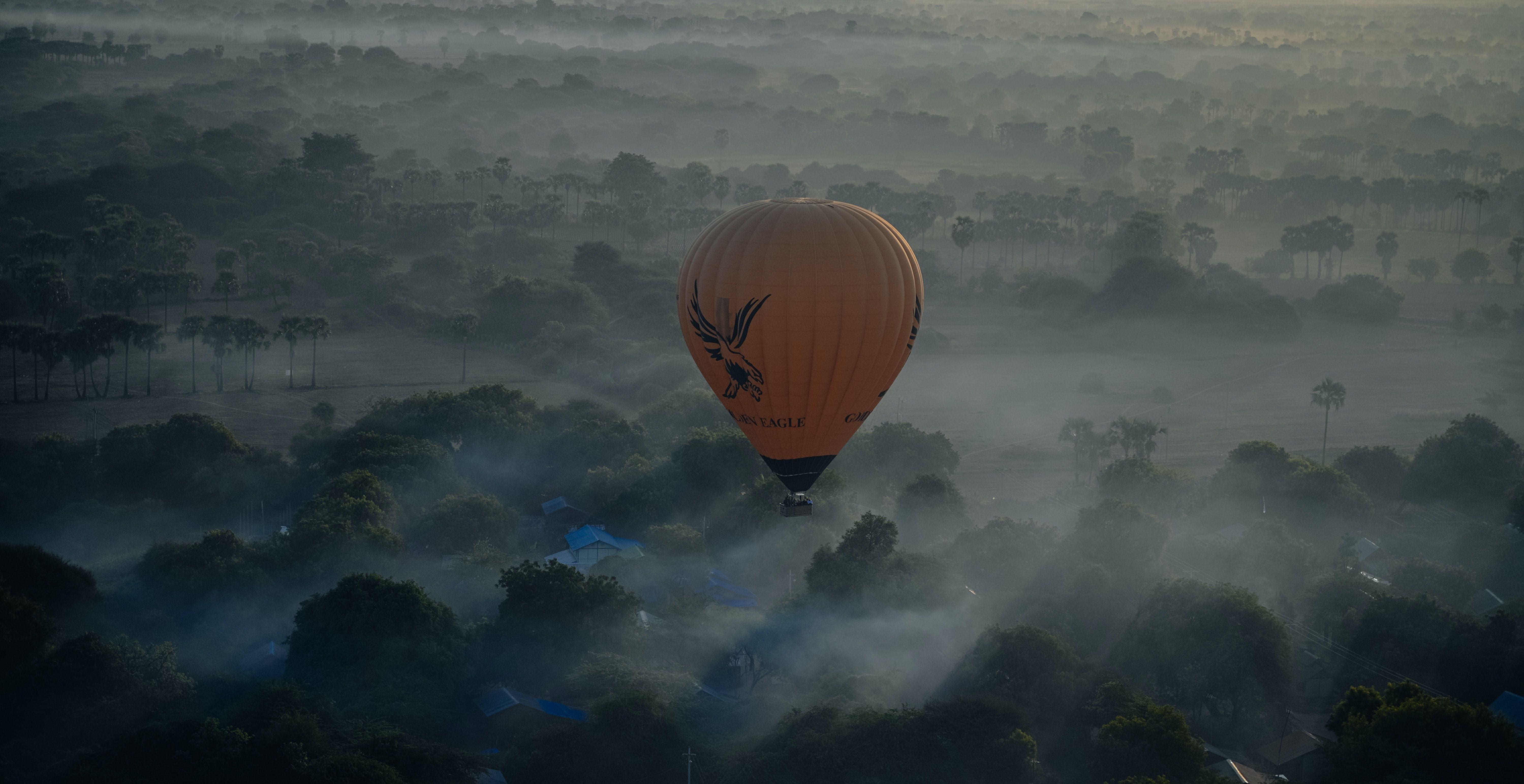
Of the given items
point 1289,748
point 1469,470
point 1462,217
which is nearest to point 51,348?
point 1289,748

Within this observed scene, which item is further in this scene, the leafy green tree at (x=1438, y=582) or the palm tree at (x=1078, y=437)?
the palm tree at (x=1078, y=437)

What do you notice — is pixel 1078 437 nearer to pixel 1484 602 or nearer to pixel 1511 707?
pixel 1484 602

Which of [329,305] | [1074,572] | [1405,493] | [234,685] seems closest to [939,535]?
[1074,572]

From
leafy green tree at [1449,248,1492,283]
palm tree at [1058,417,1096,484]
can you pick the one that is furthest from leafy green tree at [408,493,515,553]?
leafy green tree at [1449,248,1492,283]

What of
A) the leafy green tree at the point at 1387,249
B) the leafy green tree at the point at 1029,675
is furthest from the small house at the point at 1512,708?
the leafy green tree at the point at 1387,249

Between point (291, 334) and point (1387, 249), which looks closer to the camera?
point (291, 334)

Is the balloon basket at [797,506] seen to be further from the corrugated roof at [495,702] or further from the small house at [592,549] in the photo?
the small house at [592,549]
